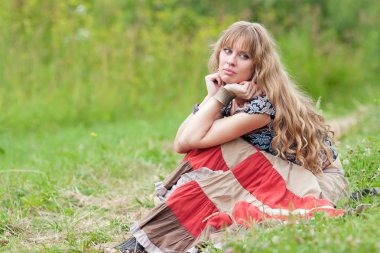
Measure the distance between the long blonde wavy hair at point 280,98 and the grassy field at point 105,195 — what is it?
1.30 ft

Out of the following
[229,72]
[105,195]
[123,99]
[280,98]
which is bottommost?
[123,99]

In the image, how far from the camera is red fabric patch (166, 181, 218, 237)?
4.23m

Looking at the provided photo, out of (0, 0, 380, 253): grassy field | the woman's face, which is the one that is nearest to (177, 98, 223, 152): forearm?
the woman's face

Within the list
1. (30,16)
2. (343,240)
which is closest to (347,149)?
(343,240)

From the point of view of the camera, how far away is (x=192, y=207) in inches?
167

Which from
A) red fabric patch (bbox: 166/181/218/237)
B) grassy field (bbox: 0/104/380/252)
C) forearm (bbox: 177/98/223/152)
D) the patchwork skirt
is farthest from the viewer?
forearm (bbox: 177/98/223/152)

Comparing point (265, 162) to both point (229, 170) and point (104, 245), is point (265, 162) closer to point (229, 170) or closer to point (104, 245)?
point (229, 170)

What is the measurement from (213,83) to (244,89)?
33 cm

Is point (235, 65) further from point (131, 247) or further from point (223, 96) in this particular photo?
point (131, 247)

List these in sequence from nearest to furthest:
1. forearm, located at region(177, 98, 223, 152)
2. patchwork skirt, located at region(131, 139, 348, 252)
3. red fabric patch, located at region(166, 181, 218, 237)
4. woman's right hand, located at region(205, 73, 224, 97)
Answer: patchwork skirt, located at region(131, 139, 348, 252)
red fabric patch, located at region(166, 181, 218, 237)
forearm, located at region(177, 98, 223, 152)
woman's right hand, located at region(205, 73, 224, 97)

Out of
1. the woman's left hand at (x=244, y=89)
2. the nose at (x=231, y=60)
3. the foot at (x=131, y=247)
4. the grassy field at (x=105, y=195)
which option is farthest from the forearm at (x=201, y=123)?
the grassy field at (x=105, y=195)

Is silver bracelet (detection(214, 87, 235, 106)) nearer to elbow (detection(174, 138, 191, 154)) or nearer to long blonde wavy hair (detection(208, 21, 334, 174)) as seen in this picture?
long blonde wavy hair (detection(208, 21, 334, 174))

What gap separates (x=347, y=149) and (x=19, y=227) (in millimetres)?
2475

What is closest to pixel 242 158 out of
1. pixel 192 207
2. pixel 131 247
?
pixel 192 207
